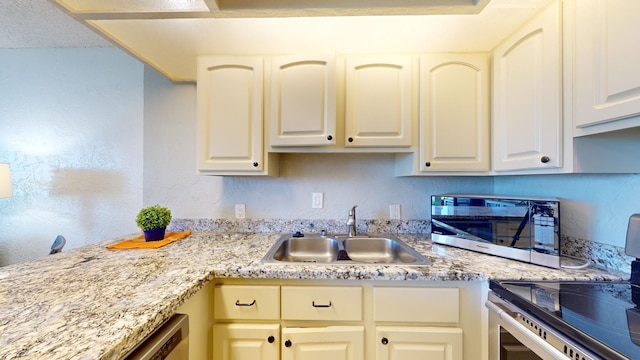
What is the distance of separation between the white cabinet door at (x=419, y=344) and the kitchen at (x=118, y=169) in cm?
80

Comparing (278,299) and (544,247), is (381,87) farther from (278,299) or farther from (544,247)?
(278,299)

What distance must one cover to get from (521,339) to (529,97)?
1.00 meters

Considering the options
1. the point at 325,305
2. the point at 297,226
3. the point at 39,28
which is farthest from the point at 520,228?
the point at 39,28

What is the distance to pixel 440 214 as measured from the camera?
1.38 m

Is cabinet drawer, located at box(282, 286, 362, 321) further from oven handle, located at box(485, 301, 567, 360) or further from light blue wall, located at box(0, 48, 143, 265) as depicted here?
light blue wall, located at box(0, 48, 143, 265)

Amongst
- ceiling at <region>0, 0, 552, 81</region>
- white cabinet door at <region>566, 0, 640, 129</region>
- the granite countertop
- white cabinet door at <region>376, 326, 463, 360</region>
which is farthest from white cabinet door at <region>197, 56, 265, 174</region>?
white cabinet door at <region>566, 0, 640, 129</region>

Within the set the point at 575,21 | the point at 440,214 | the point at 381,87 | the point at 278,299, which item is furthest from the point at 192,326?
the point at 575,21

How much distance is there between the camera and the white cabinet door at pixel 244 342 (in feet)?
3.25

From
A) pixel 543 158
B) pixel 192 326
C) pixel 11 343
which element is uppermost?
pixel 543 158

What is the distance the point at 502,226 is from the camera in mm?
1164

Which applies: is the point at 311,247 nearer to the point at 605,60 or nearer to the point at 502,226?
the point at 502,226

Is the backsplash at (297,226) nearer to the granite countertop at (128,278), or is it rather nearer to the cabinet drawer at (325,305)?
the granite countertop at (128,278)

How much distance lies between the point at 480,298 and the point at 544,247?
0.37 meters

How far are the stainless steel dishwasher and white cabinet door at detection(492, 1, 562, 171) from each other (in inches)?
60.5
